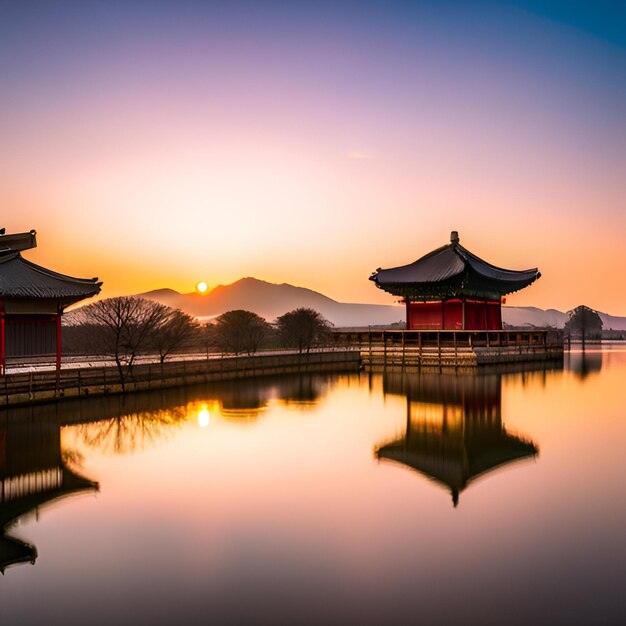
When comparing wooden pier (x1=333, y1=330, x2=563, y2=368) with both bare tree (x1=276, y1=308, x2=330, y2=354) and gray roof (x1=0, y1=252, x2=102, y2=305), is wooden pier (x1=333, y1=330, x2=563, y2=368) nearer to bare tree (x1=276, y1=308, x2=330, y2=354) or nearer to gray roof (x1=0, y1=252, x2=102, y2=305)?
bare tree (x1=276, y1=308, x2=330, y2=354)

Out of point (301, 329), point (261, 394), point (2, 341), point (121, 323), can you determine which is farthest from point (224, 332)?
point (2, 341)

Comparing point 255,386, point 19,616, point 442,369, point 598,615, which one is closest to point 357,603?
point 598,615

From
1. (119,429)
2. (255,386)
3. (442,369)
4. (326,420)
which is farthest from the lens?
(442,369)

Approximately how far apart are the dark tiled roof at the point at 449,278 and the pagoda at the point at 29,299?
33.0m

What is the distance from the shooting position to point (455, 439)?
21422 mm

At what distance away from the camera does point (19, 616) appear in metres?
8.45

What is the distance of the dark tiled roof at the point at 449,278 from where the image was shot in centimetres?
5275

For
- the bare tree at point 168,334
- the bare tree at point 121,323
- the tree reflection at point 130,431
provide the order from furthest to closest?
1. the bare tree at point 168,334
2. the bare tree at point 121,323
3. the tree reflection at point 130,431

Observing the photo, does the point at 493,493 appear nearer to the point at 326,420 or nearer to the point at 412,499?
the point at 412,499

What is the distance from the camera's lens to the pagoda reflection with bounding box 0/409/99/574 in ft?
36.9

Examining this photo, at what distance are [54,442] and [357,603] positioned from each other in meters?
14.7

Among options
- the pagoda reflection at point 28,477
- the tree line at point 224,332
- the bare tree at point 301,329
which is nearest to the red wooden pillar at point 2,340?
the pagoda reflection at point 28,477

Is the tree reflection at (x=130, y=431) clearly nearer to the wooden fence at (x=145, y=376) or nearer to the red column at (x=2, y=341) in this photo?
the wooden fence at (x=145, y=376)

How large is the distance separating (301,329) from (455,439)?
1663 inches
